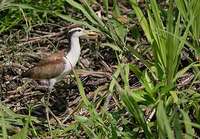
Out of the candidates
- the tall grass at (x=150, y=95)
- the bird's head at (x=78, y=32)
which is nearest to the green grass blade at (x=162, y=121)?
the tall grass at (x=150, y=95)

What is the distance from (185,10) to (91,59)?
1.16m

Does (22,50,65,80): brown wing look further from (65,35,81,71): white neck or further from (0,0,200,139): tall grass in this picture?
(0,0,200,139): tall grass

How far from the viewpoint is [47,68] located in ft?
A: 16.6

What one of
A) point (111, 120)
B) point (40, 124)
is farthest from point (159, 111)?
point (40, 124)

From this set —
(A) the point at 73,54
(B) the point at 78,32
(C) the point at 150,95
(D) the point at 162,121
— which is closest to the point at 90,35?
(B) the point at 78,32

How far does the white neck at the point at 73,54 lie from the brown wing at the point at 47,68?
0.15ft

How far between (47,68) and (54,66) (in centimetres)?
6

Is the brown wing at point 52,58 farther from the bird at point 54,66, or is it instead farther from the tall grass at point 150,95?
the tall grass at point 150,95

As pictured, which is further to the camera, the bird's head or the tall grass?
the bird's head

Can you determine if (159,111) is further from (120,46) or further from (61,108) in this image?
(61,108)

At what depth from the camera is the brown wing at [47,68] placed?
5.02m

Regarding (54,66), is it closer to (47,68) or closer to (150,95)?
(47,68)

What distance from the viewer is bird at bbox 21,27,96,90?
16.5 feet

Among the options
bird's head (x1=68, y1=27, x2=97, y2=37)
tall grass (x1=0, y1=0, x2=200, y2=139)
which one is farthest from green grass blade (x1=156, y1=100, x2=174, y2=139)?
bird's head (x1=68, y1=27, x2=97, y2=37)
